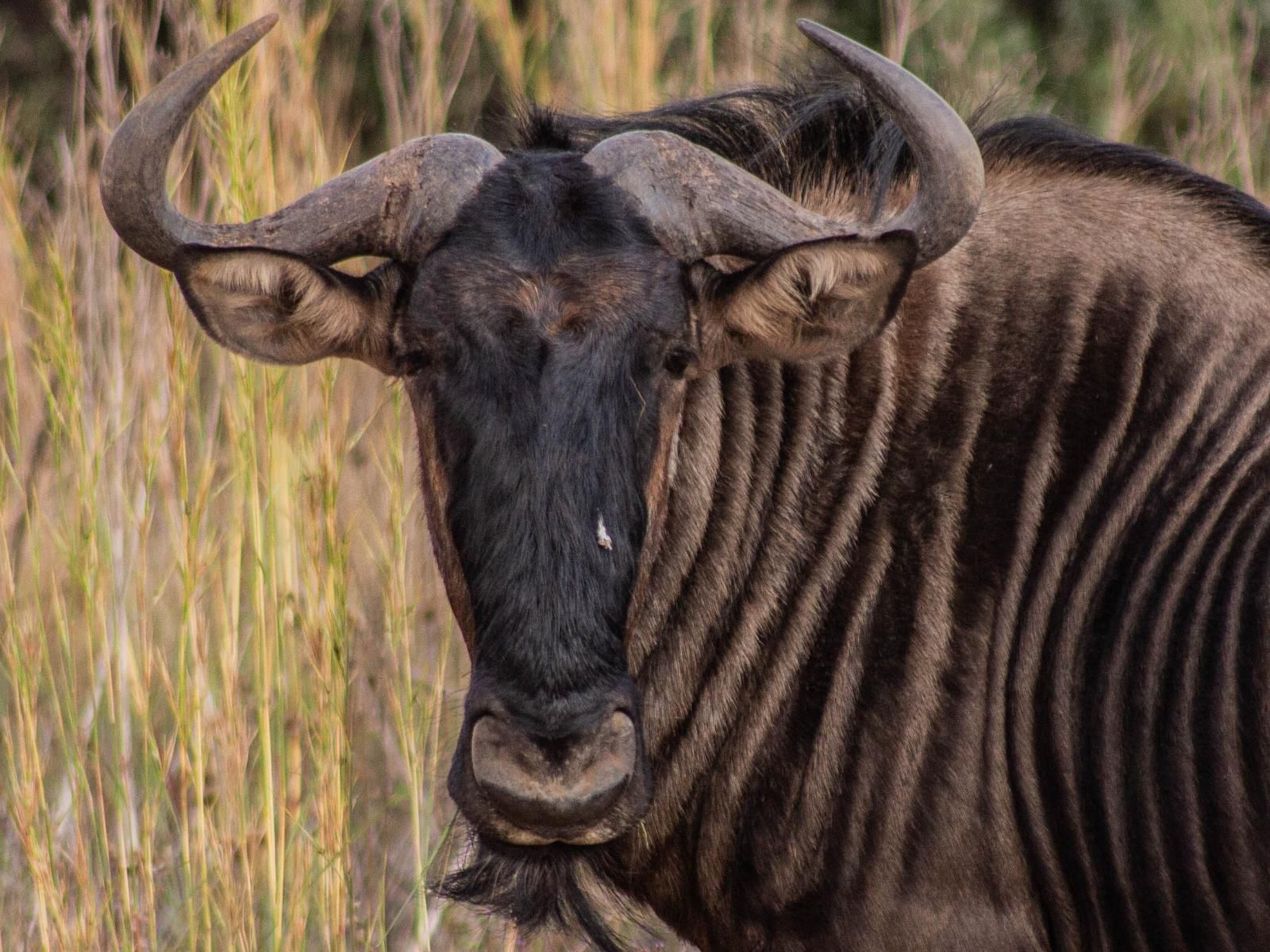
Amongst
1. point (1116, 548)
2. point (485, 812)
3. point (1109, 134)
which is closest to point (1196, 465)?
point (1116, 548)

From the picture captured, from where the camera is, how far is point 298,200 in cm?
319

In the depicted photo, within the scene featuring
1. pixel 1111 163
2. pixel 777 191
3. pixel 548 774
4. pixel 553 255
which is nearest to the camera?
pixel 548 774

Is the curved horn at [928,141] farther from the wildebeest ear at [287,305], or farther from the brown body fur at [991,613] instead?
the wildebeest ear at [287,305]

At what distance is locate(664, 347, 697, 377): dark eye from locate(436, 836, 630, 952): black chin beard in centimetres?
93

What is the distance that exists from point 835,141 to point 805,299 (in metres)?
0.66

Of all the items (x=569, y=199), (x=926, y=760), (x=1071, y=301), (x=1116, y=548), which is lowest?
(x=926, y=760)

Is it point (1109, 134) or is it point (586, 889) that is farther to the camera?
point (1109, 134)

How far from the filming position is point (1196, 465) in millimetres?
3020

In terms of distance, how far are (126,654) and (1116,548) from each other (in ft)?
7.57

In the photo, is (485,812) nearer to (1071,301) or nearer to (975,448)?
(975,448)

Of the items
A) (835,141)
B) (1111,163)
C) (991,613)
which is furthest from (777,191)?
(991,613)

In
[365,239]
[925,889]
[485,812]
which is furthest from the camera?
[365,239]

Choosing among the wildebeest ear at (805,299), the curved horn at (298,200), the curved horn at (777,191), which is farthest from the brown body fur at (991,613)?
the curved horn at (298,200)

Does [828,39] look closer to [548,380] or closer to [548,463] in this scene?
[548,380]
